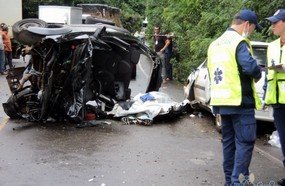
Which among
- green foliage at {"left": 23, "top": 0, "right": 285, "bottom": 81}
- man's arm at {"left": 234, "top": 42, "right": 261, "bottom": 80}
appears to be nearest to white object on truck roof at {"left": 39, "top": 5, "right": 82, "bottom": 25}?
green foliage at {"left": 23, "top": 0, "right": 285, "bottom": 81}

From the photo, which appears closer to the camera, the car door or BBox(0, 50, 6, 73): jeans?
the car door

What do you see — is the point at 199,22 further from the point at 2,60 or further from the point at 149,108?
the point at 2,60

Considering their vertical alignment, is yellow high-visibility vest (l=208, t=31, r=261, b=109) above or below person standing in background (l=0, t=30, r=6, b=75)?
above

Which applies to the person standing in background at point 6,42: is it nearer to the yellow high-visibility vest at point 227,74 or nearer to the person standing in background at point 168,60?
the person standing in background at point 168,60

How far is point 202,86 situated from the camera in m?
9.97

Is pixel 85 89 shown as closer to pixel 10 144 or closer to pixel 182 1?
pixel 10 144

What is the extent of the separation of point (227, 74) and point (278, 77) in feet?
2.87

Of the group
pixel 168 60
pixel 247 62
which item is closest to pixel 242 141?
pixel 247 62

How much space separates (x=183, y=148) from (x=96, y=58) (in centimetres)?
324

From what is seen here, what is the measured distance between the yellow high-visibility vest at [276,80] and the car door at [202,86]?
3570 mm

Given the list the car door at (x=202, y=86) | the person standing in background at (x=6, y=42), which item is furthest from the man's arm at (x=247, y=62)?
the person standing in background at (x=6, y=42)

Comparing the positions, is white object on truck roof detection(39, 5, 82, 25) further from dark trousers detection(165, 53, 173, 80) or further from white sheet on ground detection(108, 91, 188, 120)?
white sheet on ground detection(108, 91, 188, 120)

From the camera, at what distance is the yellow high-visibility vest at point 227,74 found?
5.14 metres

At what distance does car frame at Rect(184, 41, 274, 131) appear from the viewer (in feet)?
26.9
